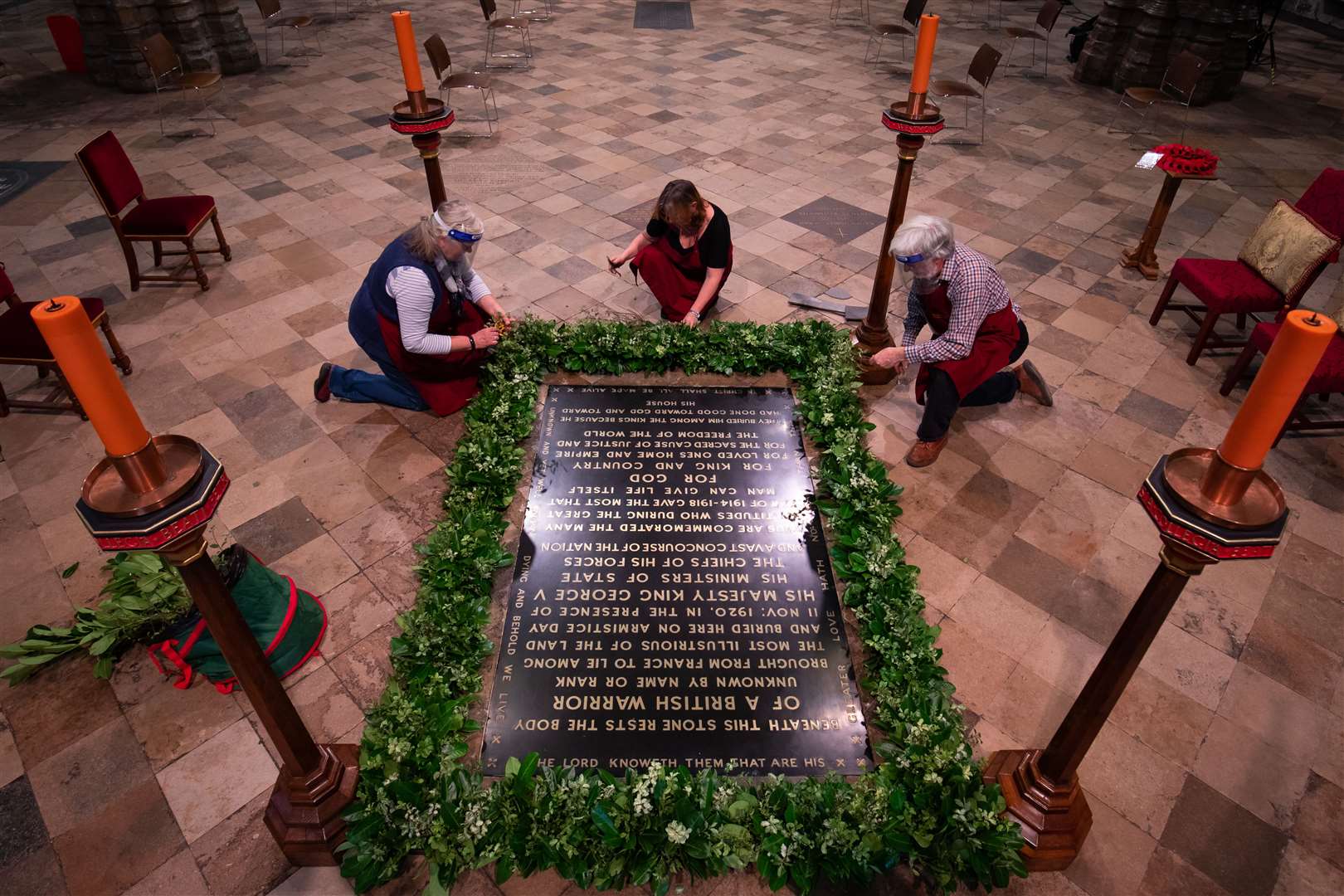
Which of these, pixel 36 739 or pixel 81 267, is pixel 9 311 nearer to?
pixel 81 267

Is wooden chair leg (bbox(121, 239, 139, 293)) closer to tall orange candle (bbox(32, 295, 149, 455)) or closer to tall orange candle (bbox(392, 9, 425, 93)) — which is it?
tall orange candle (bbox(392, 9, 425, 93))

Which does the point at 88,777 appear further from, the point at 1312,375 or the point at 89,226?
the point at 1312,375

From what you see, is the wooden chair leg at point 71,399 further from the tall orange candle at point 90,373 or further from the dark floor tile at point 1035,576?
the dark floor tile at point 1035,576

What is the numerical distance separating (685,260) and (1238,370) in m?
3.95

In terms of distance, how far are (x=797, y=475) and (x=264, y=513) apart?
123 inches

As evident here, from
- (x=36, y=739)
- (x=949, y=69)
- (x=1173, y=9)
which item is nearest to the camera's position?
(x=36, y=739)

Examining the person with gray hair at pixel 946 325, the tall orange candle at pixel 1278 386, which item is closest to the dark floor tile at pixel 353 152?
the person with gray hair at pixel 946 325

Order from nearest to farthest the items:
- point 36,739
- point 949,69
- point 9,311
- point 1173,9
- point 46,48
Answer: point 36,739
point 9,311
point 1173,9
point 949,69
point 46,48

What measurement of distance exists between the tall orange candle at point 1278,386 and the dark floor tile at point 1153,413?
11.6 ft

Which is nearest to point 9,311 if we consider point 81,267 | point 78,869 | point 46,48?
point 81,267

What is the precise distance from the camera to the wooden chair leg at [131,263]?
20.0 ft

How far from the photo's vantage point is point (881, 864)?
9.16 ft

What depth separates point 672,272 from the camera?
5.50 metres

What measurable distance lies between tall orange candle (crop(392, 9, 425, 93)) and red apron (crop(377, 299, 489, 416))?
1229 millimetres
